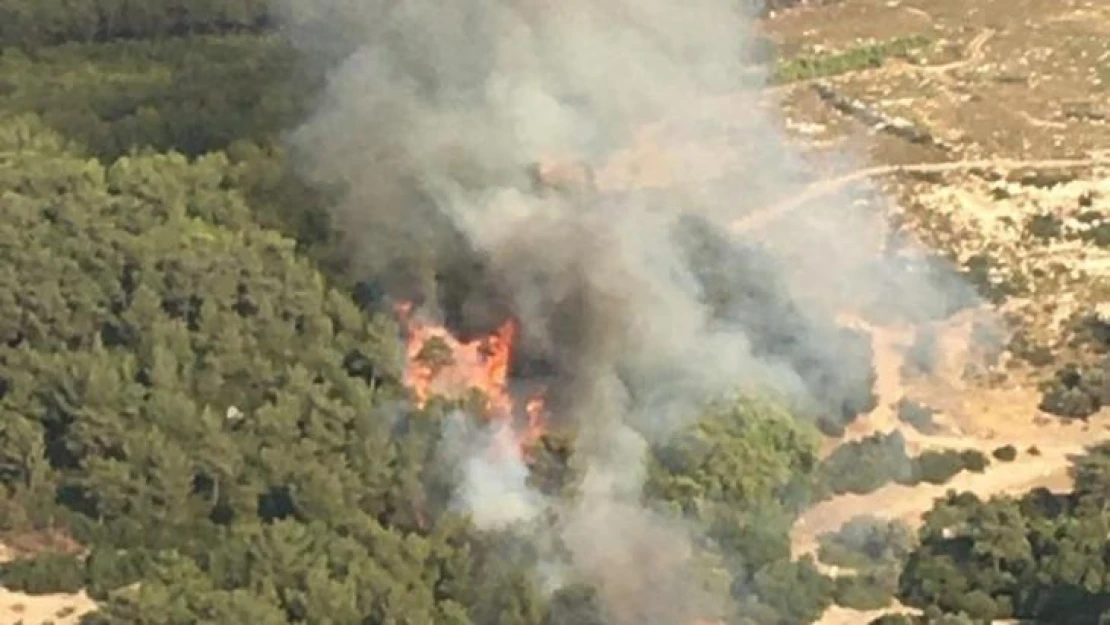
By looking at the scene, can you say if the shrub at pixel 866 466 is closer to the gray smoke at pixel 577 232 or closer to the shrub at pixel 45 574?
the gray smoke at pixel 577 232

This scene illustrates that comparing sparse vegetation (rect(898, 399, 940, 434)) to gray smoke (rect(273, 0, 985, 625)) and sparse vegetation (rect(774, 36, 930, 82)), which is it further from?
sparse vegetation (rect(774, 36, 930, 82))

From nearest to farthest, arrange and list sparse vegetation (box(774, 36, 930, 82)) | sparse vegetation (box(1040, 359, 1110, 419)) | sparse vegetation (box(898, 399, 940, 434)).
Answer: sparse vegetation (box(898, 399, 940, 434)) → sparse vegetation (box(1040, 359, 1110, 419)) → sparse vegetation (box(774, 36, 930, 82))

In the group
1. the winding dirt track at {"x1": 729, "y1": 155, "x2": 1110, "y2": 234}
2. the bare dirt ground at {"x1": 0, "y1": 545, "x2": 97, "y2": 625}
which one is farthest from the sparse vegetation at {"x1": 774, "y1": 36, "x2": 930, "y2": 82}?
the bare dirt ground at {"x1": 0, "y1": 545, "x2": 97, "y2": 625}

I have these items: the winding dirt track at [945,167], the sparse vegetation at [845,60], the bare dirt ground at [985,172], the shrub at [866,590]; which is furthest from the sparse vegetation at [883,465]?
the sparse vegetation at [845,60]

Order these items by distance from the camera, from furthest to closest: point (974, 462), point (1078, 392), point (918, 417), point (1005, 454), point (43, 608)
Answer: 1. point (1078, 392)
2. point (918, 417)
3. point (1005, 454)
4. point (974, 462)
5. point (43, 608)

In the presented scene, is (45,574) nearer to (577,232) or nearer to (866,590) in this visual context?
(577,232)

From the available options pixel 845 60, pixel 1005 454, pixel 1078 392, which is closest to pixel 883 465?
pixel 1005 454
